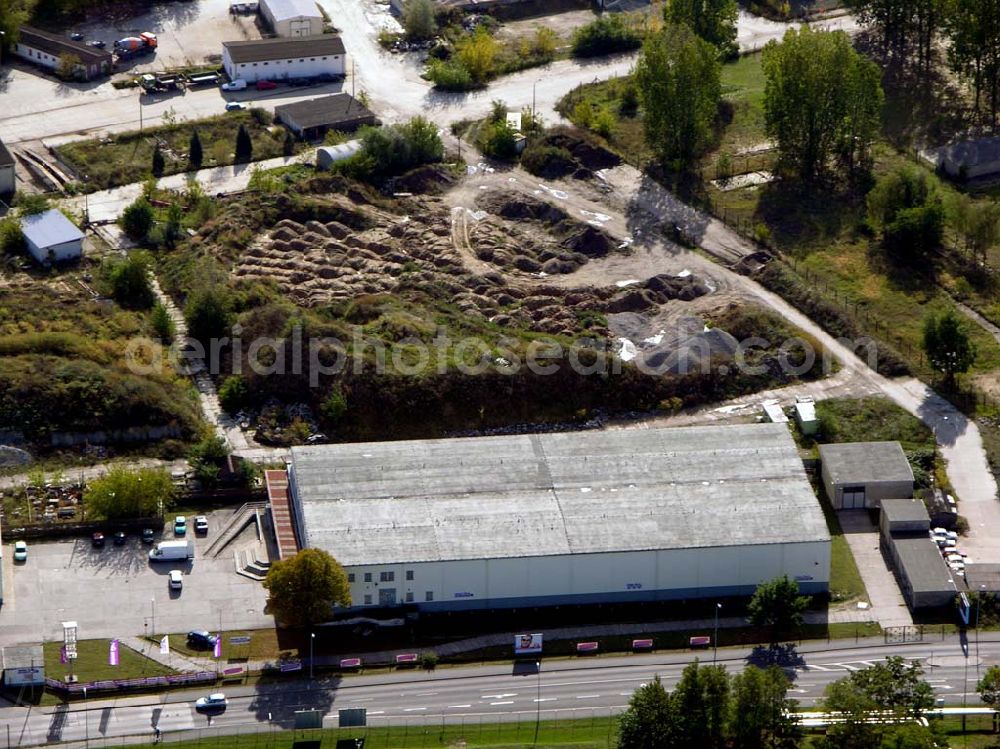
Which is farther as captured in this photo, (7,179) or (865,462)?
(7,179)

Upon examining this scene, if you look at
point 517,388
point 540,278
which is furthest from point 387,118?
point 517,388

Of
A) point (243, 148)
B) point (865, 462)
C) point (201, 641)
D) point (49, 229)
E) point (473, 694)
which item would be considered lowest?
point (473, 694)

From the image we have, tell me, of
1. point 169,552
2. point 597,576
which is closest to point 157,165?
point 169,552

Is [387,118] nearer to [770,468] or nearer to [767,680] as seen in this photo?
[770,468]

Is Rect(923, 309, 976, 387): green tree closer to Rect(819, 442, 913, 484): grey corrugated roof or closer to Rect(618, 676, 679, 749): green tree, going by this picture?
Rect(819, 442, 913, 484): grey corrugated roof

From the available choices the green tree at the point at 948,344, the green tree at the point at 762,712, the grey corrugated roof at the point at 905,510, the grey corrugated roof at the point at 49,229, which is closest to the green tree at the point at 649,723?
the green tree at the point at 762,712

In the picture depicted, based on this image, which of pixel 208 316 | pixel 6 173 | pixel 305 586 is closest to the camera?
pixel 305 586

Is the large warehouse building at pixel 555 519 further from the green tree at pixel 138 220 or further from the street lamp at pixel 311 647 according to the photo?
the green tree at pixel 138 220

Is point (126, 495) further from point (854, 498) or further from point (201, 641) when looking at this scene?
point (854, 498)

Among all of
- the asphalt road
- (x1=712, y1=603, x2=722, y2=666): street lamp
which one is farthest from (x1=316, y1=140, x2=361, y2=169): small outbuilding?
the asphalt road
